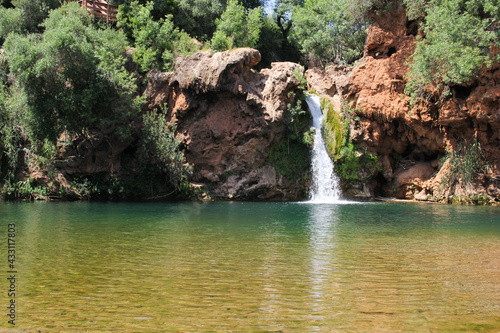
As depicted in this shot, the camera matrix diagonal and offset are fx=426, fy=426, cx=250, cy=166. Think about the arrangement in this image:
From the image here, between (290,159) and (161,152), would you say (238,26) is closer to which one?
(290,159)

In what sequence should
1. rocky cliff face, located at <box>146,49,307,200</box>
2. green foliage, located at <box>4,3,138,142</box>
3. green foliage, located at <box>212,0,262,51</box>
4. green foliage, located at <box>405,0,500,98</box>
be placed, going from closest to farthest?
green foliage, located at <box>405,0,500,98</box> < green foliage, located at <box>4,3,138,142</box> < rocky cliff face, located at <box>146,49,307,200</box> < green foliage, located at <box>212,0,262,51</box>

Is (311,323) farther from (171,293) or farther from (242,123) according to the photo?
(242,123)

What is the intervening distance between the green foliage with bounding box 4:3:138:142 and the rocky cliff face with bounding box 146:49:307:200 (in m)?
3.99

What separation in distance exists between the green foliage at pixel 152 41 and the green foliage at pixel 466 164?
747 inches

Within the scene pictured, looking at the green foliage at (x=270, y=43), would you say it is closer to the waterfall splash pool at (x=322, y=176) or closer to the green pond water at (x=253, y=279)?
the waterfall splash pool at (x=322, y=176)

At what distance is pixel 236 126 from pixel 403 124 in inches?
440

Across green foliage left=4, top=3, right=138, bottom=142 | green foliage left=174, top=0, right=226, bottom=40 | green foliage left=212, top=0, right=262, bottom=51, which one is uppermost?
green foliage left=174, top=0, right=226, bottom=40

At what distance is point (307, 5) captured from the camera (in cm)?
3856

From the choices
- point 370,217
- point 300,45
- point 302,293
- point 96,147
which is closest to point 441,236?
point 370,217

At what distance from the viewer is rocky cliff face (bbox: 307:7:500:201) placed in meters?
24.6

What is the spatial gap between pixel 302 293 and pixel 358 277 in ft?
4.84

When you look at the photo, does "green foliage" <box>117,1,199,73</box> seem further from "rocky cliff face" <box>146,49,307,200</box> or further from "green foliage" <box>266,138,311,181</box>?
"green foliage" <box>266,138,311,181</box>

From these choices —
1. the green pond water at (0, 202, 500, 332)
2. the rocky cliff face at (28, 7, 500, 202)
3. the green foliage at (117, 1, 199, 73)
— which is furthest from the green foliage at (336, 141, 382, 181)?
the green pond water at (0, 202, 500, 332)

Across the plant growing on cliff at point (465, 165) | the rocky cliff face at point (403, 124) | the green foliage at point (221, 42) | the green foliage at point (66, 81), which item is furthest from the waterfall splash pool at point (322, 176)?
the green foliage at point (66, 81)
